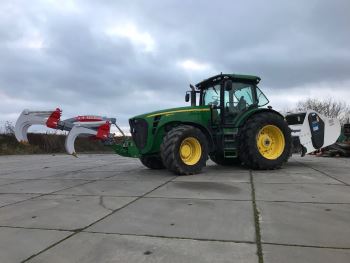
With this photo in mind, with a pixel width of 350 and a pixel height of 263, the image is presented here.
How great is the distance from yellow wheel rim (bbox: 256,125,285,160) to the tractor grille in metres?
3.00

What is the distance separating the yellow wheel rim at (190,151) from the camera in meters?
10.1

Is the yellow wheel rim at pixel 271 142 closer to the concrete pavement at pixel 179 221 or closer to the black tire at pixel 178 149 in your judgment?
the black tire at pixel 178 149

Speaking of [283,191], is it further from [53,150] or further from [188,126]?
[53,150]

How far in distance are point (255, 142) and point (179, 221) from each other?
5.75 m

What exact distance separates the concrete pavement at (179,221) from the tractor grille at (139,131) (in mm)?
2017

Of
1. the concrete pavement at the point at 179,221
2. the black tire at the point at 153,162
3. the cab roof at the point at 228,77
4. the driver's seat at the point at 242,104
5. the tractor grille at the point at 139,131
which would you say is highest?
the cab roof at the point at 228,77

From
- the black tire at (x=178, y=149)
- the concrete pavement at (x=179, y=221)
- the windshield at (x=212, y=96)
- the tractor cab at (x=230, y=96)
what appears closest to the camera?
the concrete pavement at (x=179, y=221)

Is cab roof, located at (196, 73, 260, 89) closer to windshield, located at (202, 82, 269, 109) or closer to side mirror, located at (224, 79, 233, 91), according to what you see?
windshield, located at (202, 82, 269, 109)

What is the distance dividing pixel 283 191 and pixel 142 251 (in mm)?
3809

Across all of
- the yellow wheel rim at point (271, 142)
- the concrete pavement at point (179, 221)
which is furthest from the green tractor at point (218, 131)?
the concrete pavement at point (179, 221)

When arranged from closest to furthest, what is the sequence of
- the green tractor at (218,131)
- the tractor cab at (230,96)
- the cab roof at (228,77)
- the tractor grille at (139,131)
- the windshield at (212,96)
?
the green tractor at (218,131), the tractor grille at (139,131), the tractor cab at (230,96), the cab roof at (228,77), the windshield at (212,96)

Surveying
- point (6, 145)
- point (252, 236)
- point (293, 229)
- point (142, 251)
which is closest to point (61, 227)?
point (142, 251)

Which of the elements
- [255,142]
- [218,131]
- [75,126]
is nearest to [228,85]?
[218,131]

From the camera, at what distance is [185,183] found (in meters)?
8.54
